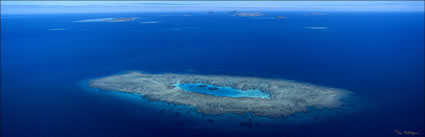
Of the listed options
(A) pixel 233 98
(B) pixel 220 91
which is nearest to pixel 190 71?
(B) pixel 220 91

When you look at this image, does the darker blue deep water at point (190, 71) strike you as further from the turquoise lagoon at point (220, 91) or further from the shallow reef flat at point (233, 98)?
the turquoise lagoon at point (220, 91)

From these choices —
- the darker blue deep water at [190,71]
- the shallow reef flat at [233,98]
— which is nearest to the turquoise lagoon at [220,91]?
the shallow reef flat at [233,98]

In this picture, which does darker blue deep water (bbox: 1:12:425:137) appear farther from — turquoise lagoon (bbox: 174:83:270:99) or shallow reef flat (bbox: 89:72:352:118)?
turquoise lagoon (bbox: 174:83:270:99)

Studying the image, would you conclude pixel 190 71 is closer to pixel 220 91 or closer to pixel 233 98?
pixel 220 91

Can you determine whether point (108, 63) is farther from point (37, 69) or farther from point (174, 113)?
point (174, 113)

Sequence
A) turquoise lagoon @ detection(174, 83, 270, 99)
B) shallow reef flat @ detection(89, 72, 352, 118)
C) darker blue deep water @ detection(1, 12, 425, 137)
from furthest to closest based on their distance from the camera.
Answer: turquoise lagoon @ detection(174, 83, 270, 99)
shallow reef flat @ detection(89, 72, 352, 118)
darker blue deep water @ detection(1, 12, 425, 137)

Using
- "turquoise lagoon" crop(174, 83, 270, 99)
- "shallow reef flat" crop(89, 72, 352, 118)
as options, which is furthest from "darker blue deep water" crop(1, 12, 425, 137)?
"turquoise lagoon" crop(174, 83, 270, 99)

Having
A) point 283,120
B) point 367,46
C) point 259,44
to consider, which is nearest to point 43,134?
point 283,120

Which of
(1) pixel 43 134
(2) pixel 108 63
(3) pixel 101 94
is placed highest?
(2) pixel 108 63

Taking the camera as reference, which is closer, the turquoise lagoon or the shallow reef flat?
the shallow reef flat
